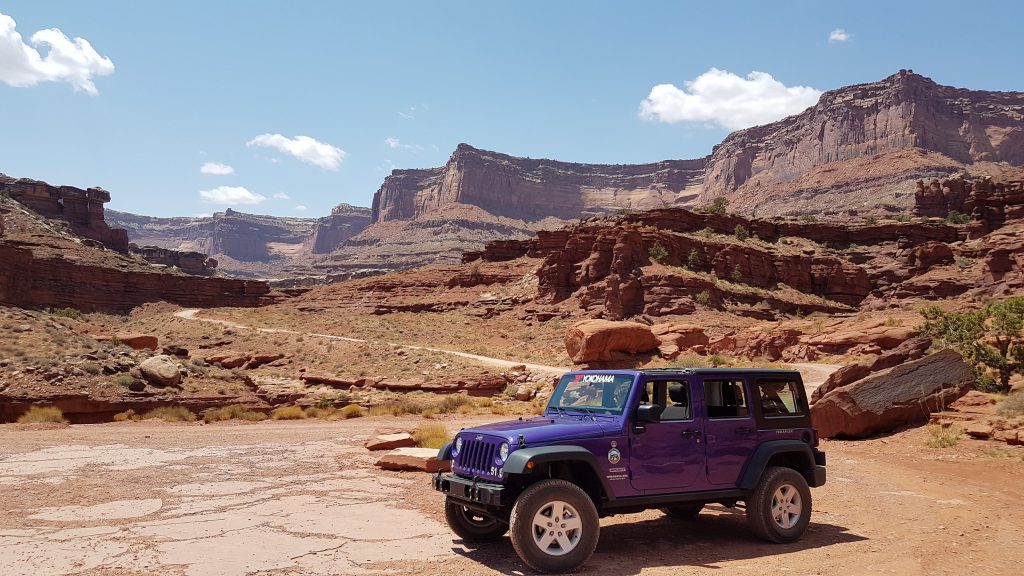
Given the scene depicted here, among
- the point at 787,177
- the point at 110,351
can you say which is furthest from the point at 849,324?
the point at 787,177

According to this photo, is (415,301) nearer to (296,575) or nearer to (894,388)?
(894,388)

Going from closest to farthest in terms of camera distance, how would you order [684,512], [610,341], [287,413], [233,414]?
[684,512], [233,414], [287,413], [610,341]

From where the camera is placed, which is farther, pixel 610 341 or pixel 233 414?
pixel 610 341

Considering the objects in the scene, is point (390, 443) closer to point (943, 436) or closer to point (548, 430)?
point (548, 430)

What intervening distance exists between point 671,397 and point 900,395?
11609 millimetres

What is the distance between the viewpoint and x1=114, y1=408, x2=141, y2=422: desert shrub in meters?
19.6

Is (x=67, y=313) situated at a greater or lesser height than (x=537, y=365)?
greater

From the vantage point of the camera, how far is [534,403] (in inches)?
1097

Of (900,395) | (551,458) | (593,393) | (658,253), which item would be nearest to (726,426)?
(593,393)

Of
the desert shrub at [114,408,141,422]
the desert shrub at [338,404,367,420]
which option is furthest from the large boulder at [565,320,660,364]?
the desert shrub at [114,408,141,422]

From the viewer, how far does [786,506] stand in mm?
8125

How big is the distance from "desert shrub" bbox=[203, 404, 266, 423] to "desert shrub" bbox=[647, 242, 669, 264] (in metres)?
40.7

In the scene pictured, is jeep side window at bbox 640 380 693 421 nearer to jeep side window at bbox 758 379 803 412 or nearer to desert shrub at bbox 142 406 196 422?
jeep side window at bbox 758 379 803 412

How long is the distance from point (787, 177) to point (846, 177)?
117ft
